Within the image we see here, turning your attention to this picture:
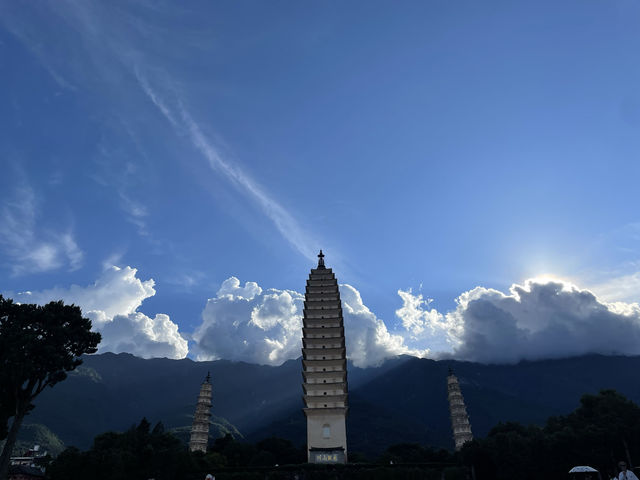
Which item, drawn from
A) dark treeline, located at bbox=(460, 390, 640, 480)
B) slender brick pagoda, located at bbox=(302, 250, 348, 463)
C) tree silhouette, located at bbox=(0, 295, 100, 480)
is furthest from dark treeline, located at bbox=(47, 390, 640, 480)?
slender brick pagoda, located at bbox=(302, 250, 348, 463)

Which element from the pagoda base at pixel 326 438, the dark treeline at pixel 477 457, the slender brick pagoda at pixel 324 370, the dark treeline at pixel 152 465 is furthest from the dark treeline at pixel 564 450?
the slender brick pagoda at pixel 324 370

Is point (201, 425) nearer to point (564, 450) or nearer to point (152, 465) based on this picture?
point (152, 465)

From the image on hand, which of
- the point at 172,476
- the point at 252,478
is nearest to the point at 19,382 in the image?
the point at 172,476

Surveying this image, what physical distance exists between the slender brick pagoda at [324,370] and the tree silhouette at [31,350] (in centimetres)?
3432

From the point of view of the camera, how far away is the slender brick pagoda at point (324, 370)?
64375mm

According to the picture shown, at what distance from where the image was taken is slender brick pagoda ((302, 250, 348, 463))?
64.4m

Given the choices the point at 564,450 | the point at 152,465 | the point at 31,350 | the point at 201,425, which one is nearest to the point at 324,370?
the point at 201,425

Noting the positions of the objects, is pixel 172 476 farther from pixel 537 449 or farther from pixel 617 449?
pixel 617 449

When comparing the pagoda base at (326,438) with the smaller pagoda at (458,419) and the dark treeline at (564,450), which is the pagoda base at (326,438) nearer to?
the dark treeline at (564,450)

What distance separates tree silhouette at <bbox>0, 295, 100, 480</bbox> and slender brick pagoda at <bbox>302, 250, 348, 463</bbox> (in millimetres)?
34319

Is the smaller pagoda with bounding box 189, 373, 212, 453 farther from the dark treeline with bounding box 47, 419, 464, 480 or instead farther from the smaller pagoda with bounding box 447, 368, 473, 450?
the smaller pagoda with bounding box 447, 368, 473, 450

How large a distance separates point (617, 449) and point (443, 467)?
55.9ft

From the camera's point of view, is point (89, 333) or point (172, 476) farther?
point (172, 476)

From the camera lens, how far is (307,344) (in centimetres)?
7381
